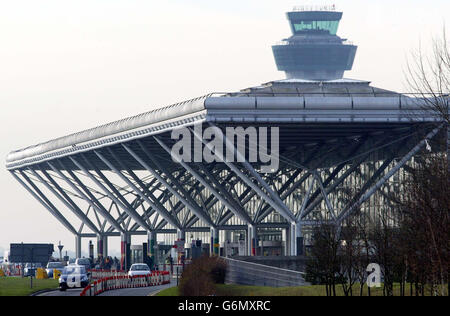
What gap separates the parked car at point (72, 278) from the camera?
6956 cm

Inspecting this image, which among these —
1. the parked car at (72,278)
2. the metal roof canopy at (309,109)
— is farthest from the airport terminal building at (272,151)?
the parked car at (72,278)

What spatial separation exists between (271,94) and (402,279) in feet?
112

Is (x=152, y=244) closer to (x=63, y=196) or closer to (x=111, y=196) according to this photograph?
(x=111, y=196)

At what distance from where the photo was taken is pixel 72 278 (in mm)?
70375

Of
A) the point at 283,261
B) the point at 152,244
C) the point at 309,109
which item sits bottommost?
the point at 283,261

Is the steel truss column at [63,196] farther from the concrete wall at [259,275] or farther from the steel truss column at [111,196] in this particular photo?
the concrete wall at [259,275]

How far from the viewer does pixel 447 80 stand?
4106 centimetres

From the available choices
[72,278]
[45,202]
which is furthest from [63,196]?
[72,278]

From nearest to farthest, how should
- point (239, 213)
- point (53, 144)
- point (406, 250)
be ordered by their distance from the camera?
1. point (406, 250)
2. point (239, 213)
3. point (53, 144)

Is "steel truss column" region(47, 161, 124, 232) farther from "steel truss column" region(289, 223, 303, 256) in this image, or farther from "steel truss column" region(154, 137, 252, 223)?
"steel truss column" region(289, 223, 303, 256)

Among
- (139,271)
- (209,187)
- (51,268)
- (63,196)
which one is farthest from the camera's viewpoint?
(63,196)

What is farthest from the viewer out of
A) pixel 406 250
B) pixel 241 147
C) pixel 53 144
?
pixel 53 144

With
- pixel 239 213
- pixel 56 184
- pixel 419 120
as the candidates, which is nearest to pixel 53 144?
pixel 56 184
